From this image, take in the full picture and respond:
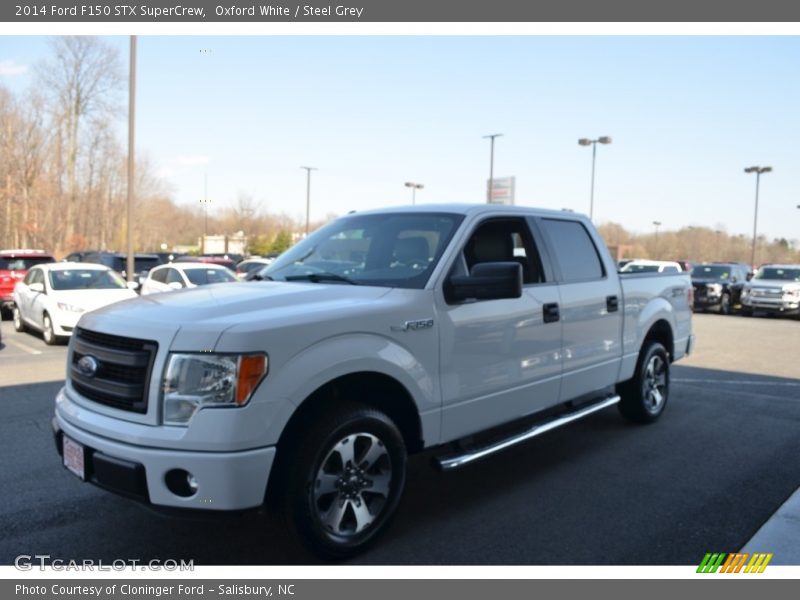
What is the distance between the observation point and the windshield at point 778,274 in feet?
76.1

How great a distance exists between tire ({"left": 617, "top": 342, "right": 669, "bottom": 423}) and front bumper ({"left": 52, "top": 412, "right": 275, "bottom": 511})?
4.39 metres

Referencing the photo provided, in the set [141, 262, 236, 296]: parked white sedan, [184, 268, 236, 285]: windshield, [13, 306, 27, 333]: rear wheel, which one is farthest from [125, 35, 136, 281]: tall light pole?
[13, 306, 27, 333]: rear wheel

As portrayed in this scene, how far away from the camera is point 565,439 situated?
6211 mm

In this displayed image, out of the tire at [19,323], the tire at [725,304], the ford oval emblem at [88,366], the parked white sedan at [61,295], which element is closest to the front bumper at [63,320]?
the parked white sedan at [61,295]

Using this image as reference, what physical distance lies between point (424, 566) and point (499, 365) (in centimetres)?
145

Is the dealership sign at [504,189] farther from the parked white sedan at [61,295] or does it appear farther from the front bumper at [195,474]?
the front bumper at [195,474]

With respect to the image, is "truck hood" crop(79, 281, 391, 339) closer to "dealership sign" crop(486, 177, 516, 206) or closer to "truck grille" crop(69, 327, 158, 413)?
"truck grille" crop(69, 327, 158, 413)

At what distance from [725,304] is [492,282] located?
23239 millimetres

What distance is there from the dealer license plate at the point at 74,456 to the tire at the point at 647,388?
16.1 feet

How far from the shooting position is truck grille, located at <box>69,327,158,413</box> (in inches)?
128

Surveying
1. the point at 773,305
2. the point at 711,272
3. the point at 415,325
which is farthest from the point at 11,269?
the point at 711,272

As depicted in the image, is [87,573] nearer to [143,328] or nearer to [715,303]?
[143,328]

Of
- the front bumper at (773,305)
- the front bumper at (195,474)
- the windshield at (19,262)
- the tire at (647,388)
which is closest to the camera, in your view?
the front bumper at (195,474)

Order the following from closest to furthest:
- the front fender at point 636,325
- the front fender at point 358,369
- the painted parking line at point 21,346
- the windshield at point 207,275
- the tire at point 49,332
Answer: the front fender at point 358,369
the front fender at point 636,325
the painted parking line at point 21,346
the tire at point 49,332
the windshield at point 207,275
